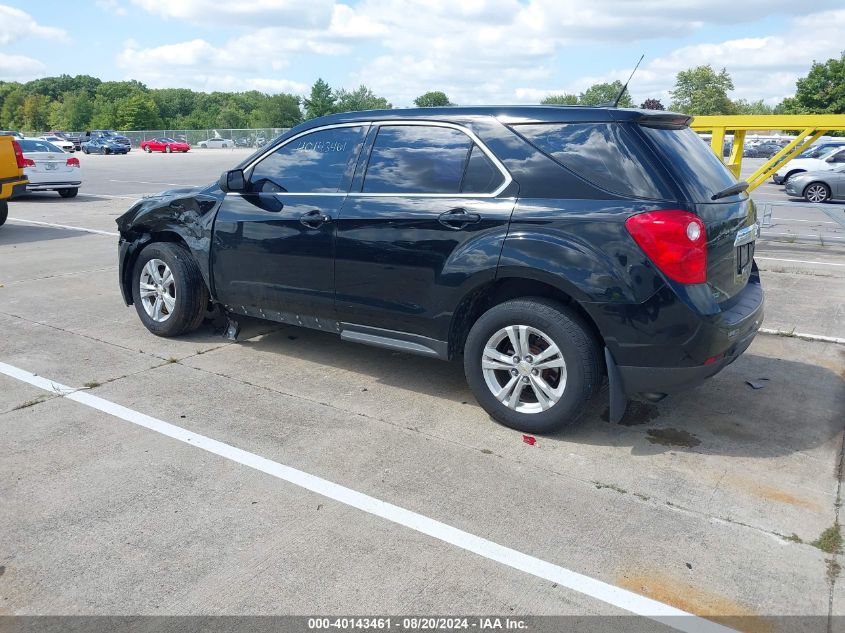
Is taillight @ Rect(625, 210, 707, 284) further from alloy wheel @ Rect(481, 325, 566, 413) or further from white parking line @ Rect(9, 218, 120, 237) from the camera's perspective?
white parking line @ Rect(9, 218, 120, 237)

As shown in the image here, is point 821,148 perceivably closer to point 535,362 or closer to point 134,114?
point 535,362

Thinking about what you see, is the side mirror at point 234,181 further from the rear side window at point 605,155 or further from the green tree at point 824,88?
the green tree at point 824,88

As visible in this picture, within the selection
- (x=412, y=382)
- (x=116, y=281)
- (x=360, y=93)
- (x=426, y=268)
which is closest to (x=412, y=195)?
(x=426, y=268)

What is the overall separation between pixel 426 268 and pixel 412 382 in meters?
1.06

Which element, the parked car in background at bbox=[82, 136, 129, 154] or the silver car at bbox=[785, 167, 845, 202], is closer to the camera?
the silver car at bbox=[785, 167, 845, 202]

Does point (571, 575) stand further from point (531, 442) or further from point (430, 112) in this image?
point (430, 112)

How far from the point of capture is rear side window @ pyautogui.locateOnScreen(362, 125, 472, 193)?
447 cm

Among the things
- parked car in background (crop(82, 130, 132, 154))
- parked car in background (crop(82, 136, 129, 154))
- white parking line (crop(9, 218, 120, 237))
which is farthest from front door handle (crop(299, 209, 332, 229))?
parked car in background (crop(82, 130, 132, 154))

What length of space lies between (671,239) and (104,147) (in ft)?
192

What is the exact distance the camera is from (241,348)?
233 inches

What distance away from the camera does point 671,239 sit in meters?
3.79

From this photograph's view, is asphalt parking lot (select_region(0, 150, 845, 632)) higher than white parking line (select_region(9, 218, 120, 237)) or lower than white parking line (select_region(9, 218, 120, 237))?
higher

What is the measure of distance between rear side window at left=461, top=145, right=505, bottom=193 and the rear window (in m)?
0.86

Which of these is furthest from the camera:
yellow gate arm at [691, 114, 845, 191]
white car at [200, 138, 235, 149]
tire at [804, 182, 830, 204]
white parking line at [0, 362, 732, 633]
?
white car at [200, 138, 235, 149]
